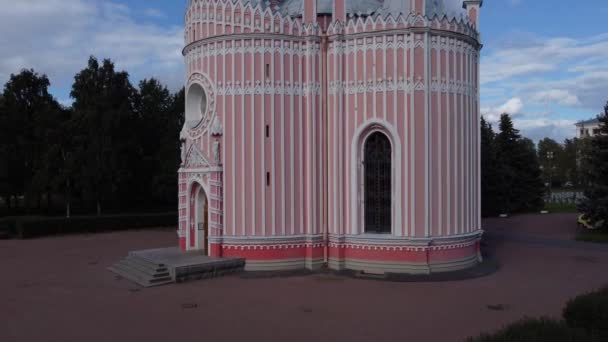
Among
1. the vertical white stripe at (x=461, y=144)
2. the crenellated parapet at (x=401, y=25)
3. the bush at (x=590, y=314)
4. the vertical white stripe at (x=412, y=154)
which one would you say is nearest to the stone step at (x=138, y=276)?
the vertical white stripe at (x=412, y=154)

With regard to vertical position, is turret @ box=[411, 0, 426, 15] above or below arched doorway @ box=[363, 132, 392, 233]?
above

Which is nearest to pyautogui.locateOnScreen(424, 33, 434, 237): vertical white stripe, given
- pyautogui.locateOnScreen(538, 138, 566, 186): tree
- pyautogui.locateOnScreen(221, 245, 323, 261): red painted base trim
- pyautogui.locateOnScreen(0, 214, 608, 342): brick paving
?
pyautogui.locateOnScreen(0, 214, 608, 342): brick paving

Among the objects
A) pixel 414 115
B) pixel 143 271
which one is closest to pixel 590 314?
pixel 414 115

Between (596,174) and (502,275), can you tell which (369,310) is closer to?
(502,275)

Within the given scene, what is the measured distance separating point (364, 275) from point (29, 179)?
102 ft

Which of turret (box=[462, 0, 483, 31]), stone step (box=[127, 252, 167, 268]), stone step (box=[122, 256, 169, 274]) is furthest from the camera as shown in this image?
turret (box=[462, 0, 483, 31])

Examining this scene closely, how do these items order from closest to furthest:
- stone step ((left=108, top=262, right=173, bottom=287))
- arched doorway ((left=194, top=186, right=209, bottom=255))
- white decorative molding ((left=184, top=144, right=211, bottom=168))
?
1. stone step ((left=108, top=262, right=173, bottom=287))
2. white decorative molding ((left=184, top=144, right=211, bottom=168))
3. arched doorway ((left=194, top=186, right=209, bottom=255))

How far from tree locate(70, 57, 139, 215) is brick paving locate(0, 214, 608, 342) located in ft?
48.3

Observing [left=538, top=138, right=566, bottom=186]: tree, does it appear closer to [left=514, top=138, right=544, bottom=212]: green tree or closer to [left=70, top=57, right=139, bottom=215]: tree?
[left=514, top=138, right=544, bottom=212]: green tree

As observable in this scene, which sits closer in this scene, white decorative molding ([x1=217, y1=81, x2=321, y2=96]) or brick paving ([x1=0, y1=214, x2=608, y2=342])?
brick paving ([x1=0, y1=214, x2=608, y2=342])

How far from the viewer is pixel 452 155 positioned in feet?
61.0

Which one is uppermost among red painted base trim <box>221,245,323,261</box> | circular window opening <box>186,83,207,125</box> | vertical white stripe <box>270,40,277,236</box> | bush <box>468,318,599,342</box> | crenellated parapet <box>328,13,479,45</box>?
crenellated parapet <box>328,13,479,45</box>

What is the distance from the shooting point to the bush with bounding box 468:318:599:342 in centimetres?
723

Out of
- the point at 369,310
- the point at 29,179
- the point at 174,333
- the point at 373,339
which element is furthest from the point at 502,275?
the point at 29,179
